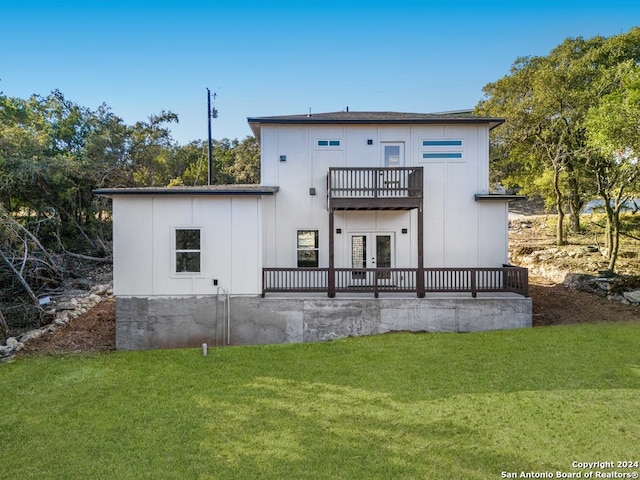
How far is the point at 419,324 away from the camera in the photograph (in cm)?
1032

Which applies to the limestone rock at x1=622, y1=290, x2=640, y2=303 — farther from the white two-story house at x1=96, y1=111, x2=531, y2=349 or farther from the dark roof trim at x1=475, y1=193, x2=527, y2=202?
the dark roof trim at x1=475, y1=193, x2=527, y2=202

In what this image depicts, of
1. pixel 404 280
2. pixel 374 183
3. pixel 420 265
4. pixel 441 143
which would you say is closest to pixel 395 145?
pixel 441 143

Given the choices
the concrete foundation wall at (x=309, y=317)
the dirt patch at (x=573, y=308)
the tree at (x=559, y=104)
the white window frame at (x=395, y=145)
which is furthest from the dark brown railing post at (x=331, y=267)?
the tree at (x=559, y=104)

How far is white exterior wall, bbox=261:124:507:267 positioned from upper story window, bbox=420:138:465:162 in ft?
0.22

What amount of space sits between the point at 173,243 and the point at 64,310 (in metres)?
6.08

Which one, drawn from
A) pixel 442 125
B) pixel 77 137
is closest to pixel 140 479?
pixel 442 125

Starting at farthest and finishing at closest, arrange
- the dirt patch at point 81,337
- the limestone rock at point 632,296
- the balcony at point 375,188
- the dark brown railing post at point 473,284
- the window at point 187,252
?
the limestone rock at point 632,296 < the balcony at point 375,188 < the dark brown railing post at point 473,284 < the window at point 187,252 < the dirt patch at point 81,337

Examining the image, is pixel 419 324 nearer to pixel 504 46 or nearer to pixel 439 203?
pixel 439 203

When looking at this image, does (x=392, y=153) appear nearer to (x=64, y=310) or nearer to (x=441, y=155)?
(x=441, y=155)

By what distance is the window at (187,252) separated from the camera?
1032cm

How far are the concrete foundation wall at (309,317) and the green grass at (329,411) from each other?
1.26 m

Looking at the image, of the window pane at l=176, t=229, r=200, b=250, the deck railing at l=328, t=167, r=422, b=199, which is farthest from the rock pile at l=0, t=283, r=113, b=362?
the deck railing at l=328, t=167, r=422, b=199

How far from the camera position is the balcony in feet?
35.5

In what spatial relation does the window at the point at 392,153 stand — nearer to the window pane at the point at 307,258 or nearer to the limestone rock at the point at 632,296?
the window pane at the point at 307,258
